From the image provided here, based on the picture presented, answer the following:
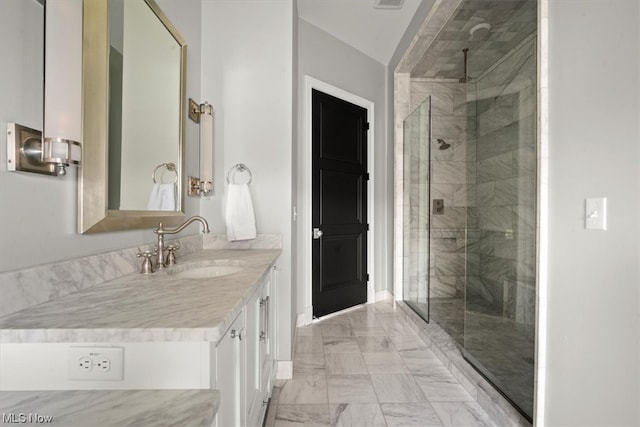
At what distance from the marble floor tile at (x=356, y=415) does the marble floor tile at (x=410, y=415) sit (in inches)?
1.7

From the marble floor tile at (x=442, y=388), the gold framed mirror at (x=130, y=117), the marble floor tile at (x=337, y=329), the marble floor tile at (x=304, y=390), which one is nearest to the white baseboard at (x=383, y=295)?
the marble floor tile at (x=337, y=329)

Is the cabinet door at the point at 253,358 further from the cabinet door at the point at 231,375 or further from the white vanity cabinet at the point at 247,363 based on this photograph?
the cabinet door at the point at 231,375

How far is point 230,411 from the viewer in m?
0.93

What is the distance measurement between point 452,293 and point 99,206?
11.7 feet

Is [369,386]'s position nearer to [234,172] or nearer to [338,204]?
[234,172]

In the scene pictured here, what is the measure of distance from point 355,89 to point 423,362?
2.80 m

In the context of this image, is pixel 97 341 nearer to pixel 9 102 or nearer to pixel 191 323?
pixel 191 323

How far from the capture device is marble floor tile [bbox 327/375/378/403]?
189cm

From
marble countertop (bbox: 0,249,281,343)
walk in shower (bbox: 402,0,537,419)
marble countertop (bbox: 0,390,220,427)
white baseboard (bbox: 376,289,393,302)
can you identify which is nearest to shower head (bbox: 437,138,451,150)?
walk in shower (bbox: 402,0,537,419)

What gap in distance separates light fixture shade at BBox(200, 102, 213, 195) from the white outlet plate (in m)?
1.41

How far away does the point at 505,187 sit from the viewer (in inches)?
84.9

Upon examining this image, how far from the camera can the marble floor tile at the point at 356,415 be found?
168 cm

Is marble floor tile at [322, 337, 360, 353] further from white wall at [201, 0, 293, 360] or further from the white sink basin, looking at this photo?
the white sink basin

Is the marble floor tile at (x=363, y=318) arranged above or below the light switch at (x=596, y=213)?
below
